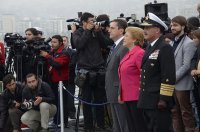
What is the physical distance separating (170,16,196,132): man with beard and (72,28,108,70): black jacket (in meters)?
1.30

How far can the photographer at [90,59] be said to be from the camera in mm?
6871

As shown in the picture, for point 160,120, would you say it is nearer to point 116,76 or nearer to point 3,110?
point 116,76

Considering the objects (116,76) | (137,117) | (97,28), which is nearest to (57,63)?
(97,28)

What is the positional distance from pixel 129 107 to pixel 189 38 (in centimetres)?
145

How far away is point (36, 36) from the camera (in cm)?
795

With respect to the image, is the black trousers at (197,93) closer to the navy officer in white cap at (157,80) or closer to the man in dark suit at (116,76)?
the man in dark suit at (116,76)

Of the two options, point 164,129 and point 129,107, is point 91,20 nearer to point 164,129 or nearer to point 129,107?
point 129,107

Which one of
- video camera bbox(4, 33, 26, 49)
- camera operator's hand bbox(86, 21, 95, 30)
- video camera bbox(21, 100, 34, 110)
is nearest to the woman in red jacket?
camera operator's hand bbox(86, 21, 95, 30)

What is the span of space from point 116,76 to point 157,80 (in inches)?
39.5

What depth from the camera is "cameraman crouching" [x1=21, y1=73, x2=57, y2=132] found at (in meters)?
7.34

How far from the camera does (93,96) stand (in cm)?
730

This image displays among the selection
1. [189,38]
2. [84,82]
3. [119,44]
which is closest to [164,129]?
[119,44]

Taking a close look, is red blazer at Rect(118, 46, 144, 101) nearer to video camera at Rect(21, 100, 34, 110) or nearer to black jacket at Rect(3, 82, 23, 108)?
video camera at Rect(21, 100, 34, 110)

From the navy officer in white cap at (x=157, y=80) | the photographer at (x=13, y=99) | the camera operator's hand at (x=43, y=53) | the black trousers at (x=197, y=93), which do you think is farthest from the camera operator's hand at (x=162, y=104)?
the photographer at (x=13, y=99)
